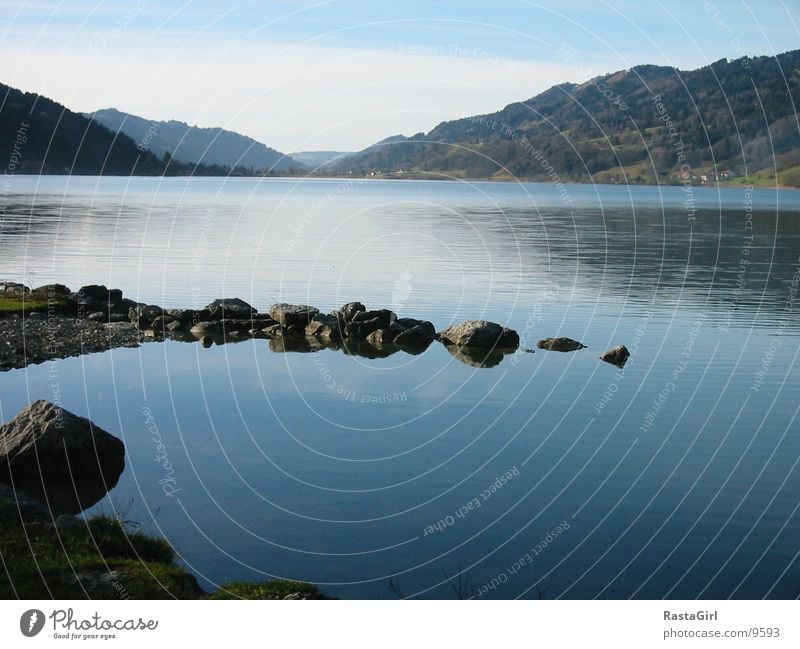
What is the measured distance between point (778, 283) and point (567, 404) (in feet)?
139

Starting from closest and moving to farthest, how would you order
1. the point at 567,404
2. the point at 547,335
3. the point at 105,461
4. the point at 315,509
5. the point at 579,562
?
the point at 579,562 → the point at 315,509 → the point at 105,461 → the point at 567,404 → the point at 547,335

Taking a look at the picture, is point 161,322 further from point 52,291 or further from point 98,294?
point 52,291

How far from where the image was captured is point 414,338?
4769 centimetres

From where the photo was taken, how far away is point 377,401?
1405 inches

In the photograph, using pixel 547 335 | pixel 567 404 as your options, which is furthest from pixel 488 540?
pixel 547 335

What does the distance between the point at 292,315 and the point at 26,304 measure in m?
13.8

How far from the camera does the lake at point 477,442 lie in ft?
66.6

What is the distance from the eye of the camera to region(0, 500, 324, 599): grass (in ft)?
50.8

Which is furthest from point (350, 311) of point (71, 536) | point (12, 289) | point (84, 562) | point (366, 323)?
point (84, 562)

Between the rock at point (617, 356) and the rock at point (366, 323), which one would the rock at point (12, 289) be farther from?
the rock at point (617, 356)

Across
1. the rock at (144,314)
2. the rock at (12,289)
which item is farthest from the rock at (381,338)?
the rock at (12,289)

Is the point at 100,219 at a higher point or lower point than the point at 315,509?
higher

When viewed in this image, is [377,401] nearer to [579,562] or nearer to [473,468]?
[473,468]

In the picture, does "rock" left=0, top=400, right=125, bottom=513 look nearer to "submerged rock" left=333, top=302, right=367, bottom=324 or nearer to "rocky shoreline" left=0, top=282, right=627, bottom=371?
"rocky shoreline" left=0, top=282, right=627, bottom=371
